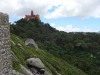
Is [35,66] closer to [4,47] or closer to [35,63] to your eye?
[35,63]

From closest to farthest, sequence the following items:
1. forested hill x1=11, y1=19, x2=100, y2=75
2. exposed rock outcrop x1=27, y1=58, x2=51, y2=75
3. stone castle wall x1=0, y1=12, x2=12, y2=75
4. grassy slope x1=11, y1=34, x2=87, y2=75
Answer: stone castle wall x1=0, y1=12, x2=12, y2=75 → exposed rock outcrop x1=27, y1=58, x2=51, y2=75 → grassy slope x1=11, y1=34, x2=87, y2=75 → forested hill x1=11, y1=19, x2=100, y2=75

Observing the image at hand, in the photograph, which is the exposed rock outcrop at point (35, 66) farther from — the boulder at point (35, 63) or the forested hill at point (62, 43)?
the forested hill at point (62, 43)

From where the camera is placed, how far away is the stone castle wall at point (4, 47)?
485 inches

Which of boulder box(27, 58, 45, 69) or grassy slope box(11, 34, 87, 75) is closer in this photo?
boulder box(27, 58, 45, 69)

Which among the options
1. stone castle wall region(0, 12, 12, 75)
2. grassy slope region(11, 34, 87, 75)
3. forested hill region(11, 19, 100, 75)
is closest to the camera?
stone castle wall region(0, 12, 12, 75)

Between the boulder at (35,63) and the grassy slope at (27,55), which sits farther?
the grassy slope at (27,55)

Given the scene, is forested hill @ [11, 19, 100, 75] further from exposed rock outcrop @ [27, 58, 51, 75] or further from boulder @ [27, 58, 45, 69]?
boulder @ [27, 58, 45, 69]

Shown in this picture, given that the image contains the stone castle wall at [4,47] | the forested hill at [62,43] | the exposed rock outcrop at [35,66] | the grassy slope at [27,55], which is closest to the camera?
the stone castle wall at [4,47]

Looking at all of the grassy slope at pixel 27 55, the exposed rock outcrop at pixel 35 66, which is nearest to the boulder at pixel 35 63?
the exposed rock outcrop at pixel 35 66

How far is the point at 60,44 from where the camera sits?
9231cm

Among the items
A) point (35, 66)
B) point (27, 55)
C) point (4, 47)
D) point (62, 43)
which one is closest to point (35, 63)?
point (35, 66)

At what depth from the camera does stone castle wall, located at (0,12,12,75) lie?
40.4 feet

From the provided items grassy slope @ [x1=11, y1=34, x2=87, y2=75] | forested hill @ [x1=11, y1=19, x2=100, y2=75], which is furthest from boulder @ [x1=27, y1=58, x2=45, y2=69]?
forested hill @ [x1=11, y1=19, x2=100, y2=75]

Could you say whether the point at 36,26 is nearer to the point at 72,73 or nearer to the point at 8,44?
the point at 72,73
